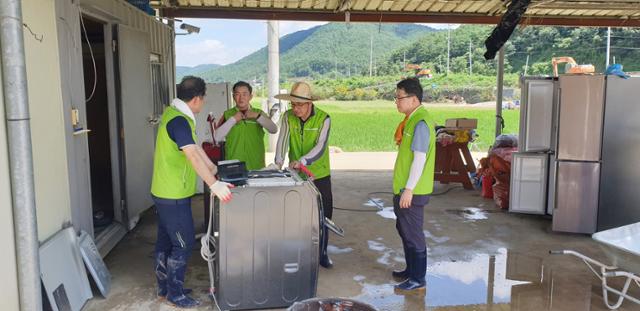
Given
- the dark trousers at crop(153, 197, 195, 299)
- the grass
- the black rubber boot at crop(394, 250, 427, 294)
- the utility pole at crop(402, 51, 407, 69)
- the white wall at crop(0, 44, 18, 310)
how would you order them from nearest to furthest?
1. the white wall at crop(0, 44, 18, 310)
2. the dark trousers at crop(153, 197, 195, 299)
3. the black rubber boot at crop(394, 250, 427, 294)
4. the grass
5. the utility pole at crop(402, 51, 407, 69)

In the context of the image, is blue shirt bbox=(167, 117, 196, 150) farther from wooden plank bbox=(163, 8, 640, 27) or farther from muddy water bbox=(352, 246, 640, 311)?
wooden plank bbox=(163, 8, 640, 27)

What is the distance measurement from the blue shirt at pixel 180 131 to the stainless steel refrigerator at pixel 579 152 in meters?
3.67

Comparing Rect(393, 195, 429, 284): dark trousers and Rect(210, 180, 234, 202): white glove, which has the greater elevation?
Rect(210, 180, 234, 202): white glove

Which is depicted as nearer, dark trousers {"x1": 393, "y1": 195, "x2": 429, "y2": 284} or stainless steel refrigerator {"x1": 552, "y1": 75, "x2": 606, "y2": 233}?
dark trousers {"x1": 393, "y1": 195, "x2": 429, "y2": 284}

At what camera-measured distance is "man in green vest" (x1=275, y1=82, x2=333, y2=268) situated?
3.77 m

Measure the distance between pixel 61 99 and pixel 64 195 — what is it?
0.62m

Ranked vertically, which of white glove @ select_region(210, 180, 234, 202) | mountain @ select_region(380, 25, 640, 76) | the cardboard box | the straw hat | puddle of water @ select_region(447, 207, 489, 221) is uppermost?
mountain @ select_region(380, 25, 640, 76)

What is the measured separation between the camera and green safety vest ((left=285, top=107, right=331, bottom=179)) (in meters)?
3.83

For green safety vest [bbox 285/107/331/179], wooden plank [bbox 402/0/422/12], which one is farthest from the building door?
wooden plank [bbox 402/0/422/12]

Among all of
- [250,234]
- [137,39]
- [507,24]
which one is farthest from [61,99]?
[507,24]

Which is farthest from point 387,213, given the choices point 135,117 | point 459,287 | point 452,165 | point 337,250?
point 135,117

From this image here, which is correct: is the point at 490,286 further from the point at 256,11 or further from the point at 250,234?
the point at 256,11

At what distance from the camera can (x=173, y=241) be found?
3.17 metres

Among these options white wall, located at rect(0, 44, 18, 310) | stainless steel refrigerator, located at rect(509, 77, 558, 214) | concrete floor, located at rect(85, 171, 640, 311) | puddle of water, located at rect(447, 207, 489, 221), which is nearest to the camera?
white wall, located at rect(0, 44, 18, 310)
